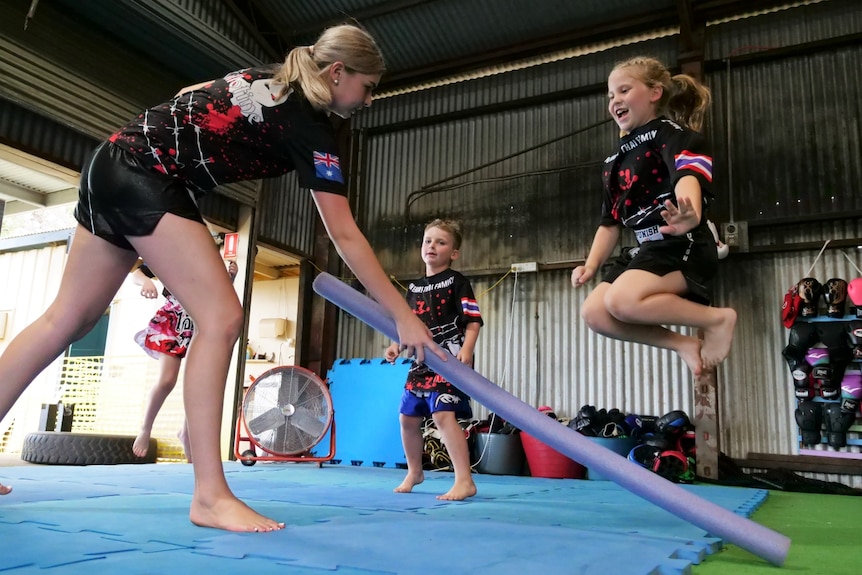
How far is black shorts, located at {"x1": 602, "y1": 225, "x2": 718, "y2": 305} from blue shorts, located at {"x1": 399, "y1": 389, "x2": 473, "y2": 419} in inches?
48.1

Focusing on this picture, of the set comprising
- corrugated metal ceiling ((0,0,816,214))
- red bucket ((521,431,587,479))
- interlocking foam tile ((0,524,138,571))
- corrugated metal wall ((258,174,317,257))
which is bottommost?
red bucket ((521,431,587,479))

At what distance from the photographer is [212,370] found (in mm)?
1714

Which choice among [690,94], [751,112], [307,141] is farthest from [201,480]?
[751,112]

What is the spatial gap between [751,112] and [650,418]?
3324 mm

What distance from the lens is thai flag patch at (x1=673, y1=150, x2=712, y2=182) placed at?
7.15 ft

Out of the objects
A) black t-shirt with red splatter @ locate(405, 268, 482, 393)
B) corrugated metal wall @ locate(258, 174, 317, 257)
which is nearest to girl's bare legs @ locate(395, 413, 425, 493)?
black t-shirt with red splatter @ locate(405, 268, 482, 393)

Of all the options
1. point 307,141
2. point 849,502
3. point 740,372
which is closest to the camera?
point 307,141

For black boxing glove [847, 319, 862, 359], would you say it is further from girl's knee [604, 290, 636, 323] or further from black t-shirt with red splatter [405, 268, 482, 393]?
Result: girl's knee [604, 290, 636, 323]

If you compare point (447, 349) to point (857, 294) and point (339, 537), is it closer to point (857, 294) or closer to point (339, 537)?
point (339, 537)

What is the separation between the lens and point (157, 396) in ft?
13.4

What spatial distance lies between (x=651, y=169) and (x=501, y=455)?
387 cm

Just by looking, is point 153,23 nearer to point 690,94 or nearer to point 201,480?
point 690,94

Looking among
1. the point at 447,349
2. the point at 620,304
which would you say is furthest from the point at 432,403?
the point at 620,304

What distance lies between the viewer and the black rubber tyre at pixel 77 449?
5207 mm
